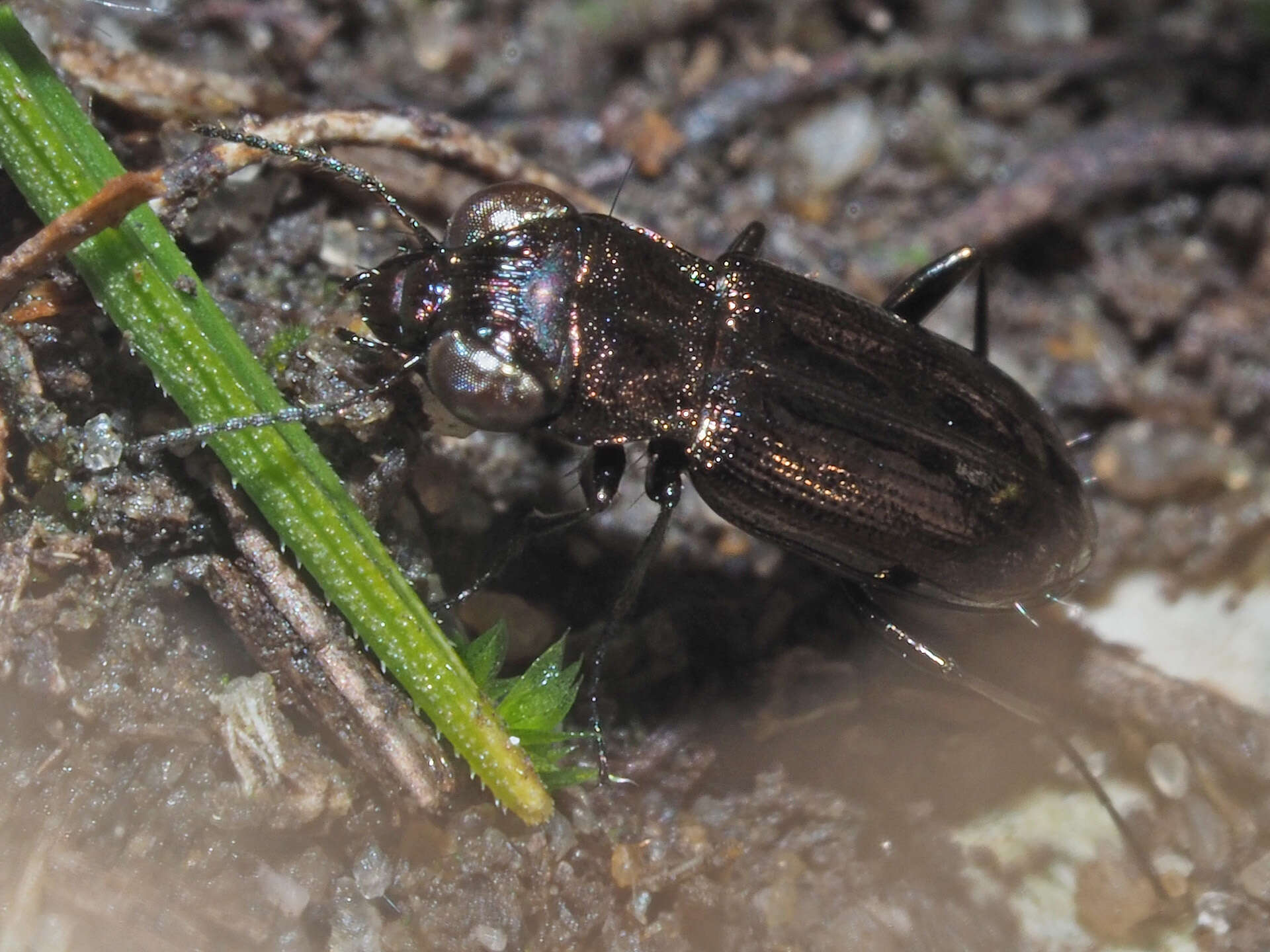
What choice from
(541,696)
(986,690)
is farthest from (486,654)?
(986,690)

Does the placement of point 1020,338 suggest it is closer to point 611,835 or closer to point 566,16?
point 566,16

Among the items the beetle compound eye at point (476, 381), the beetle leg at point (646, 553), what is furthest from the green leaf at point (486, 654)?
the beetle compound eye at point (476, 381)

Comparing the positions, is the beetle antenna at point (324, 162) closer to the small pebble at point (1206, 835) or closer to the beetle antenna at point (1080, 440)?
the beetle antenna at point (1080, 440)

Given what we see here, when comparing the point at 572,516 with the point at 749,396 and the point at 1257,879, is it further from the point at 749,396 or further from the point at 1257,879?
the point at 1257,879

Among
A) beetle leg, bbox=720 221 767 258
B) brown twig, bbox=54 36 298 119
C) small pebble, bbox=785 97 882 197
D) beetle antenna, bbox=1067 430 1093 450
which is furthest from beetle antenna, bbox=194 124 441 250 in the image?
beetle antenna, bbox=1067 430 1093 450

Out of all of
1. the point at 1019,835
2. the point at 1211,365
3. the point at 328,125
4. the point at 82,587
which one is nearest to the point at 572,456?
the point at 328,125
